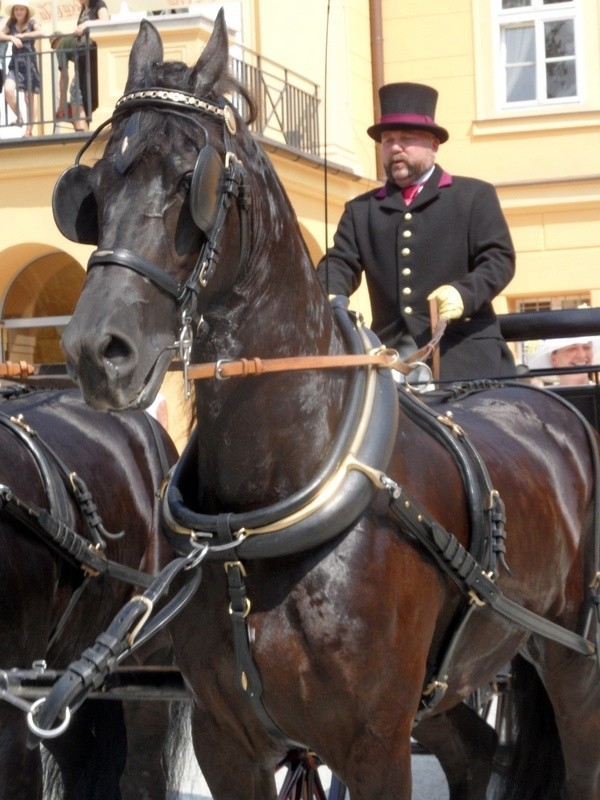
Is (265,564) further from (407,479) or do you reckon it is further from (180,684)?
(180,684)

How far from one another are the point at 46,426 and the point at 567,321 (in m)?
1.85

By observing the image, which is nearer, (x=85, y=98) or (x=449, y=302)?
(x=449, y=302)

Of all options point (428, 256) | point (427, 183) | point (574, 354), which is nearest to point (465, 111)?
point (574, 354)

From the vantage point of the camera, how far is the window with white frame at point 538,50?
16.2 m

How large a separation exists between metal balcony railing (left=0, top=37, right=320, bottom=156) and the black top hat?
24.7 ft

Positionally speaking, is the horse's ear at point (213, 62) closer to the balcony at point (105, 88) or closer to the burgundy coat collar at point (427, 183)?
the burgundy coat collar at point (427, 183)

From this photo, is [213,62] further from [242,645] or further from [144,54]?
[242,645]

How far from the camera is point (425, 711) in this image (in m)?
3.23

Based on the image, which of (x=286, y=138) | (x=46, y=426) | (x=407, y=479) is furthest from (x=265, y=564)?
(x=286, y=138)

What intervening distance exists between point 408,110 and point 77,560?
5.92ft

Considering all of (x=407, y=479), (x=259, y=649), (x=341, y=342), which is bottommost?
(x=259, y=649)

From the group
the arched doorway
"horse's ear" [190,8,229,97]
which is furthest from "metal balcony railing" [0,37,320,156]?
"horse's ear" [190,8,229,97]

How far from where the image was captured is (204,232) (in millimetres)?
2756

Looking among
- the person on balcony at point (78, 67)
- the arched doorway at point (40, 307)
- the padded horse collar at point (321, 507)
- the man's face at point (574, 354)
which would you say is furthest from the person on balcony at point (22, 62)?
the padded horse collar at point (321, 507)
